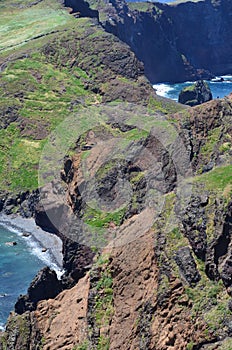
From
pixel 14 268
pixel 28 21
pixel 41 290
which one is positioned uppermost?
pixel 41 290

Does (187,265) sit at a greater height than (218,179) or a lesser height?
lesser

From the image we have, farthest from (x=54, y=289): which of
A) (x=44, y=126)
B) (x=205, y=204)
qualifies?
(x=44, y=126)

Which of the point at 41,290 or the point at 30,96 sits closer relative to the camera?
the point at 41,290

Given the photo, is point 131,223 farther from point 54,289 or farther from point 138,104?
point 138,104

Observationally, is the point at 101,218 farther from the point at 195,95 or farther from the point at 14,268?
the point at 195,95

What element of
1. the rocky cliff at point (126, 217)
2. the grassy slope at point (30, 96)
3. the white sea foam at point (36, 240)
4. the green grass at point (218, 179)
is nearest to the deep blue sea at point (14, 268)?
the white sea foam at point (36, 240)

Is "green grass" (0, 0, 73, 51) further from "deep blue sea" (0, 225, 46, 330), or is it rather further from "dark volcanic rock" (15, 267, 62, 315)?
"dark volcanic rock" (15, 267, 62, 315)

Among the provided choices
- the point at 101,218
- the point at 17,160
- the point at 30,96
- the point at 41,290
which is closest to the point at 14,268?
the point at 101,218
